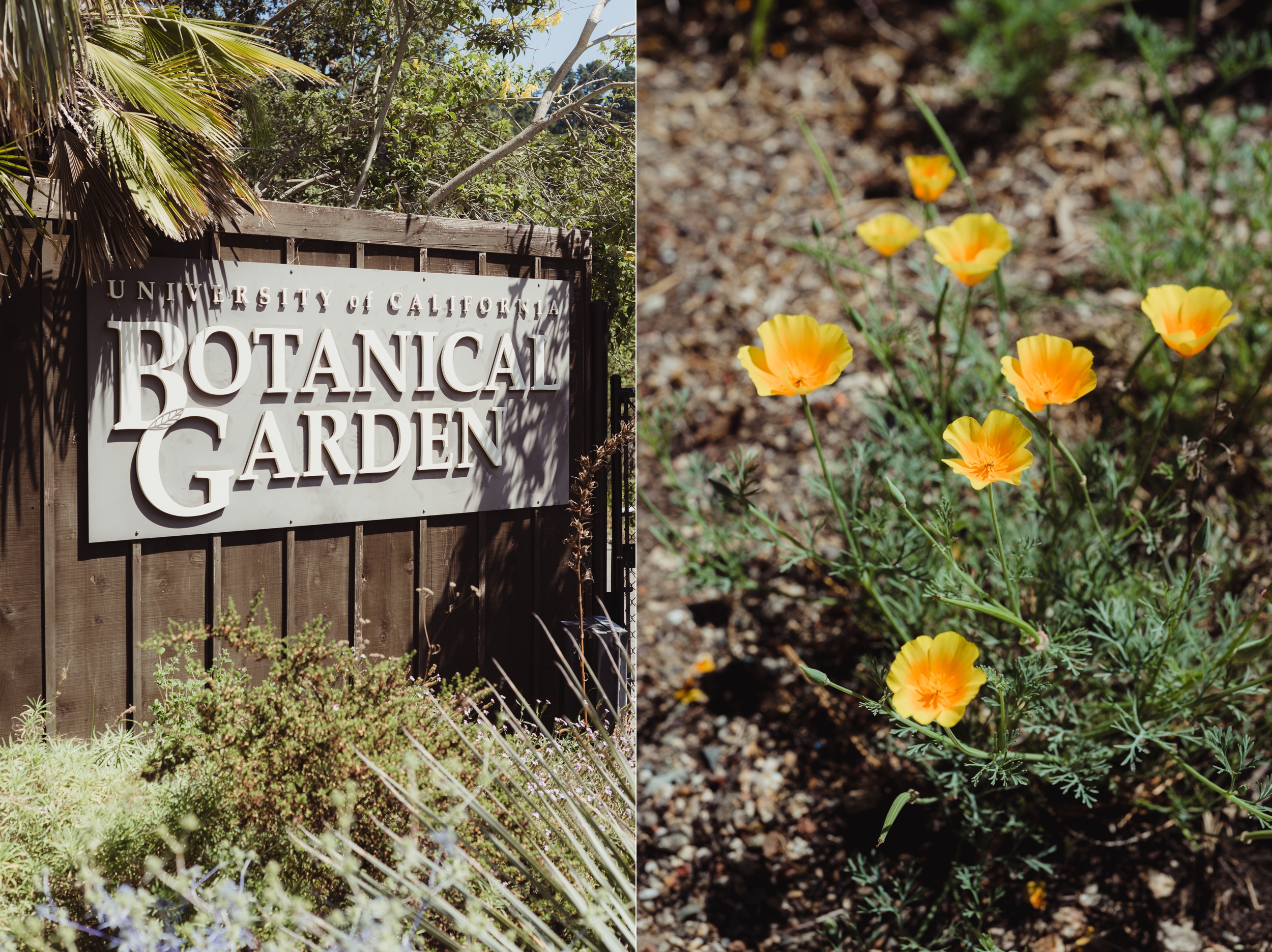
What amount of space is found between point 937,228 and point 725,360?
82 centimetres

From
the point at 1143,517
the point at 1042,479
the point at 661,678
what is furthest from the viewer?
the point at 661,678

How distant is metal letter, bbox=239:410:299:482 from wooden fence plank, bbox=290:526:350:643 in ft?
0.24

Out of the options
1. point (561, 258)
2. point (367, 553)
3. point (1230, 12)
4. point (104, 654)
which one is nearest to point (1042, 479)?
point (561, 258)

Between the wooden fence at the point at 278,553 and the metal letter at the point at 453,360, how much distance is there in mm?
81

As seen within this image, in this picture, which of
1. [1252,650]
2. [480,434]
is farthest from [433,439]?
[1252,650]

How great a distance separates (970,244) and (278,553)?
2.92ft

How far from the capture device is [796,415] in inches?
63.7

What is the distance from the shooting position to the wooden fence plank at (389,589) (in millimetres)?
951

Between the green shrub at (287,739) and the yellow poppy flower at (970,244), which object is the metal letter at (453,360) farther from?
the yellow poppy flower at (970,244)

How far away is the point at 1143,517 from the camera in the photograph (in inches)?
35.4

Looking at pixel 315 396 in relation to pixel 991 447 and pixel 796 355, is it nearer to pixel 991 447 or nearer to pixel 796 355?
pixel 796 355

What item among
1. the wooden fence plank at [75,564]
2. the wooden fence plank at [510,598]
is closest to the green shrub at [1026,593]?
the wooden fence plank at [510,598]

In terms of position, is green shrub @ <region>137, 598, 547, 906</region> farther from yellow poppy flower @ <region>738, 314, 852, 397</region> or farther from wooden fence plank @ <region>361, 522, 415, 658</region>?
yellow poppy flower @ <region>738, 314, 852, 397</region>

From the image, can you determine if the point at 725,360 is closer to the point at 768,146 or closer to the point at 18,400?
the point at 768,146
